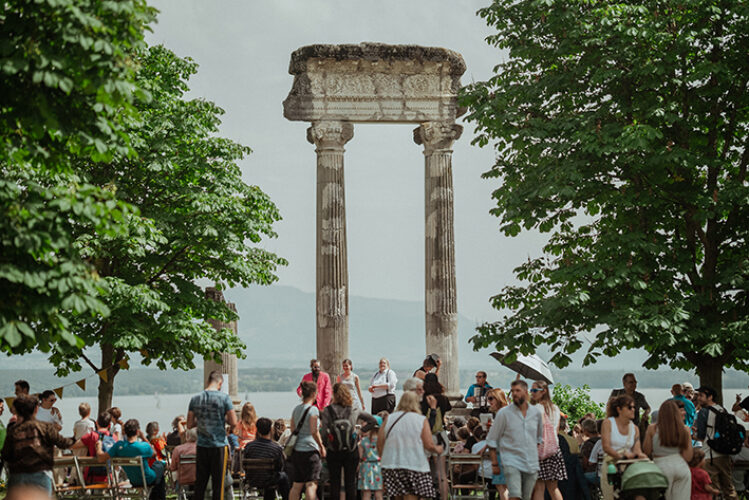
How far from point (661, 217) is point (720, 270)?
151 cm

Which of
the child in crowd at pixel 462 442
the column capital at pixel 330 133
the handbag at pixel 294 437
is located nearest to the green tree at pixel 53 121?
the handbag at pixel 294 437

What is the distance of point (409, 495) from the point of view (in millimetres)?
12625

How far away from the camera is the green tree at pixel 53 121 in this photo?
887cm

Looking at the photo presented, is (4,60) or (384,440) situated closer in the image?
(4,60)

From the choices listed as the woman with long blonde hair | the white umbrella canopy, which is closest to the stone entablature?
the white umbrella canopy

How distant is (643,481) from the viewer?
11562mm

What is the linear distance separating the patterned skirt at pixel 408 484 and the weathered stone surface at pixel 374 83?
17864 millimetres

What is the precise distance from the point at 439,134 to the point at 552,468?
17.2 meters

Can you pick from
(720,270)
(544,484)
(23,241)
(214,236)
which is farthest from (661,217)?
(23,241)

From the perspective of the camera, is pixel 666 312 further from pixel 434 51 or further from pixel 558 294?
pixel 434 51

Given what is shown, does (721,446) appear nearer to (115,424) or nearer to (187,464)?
(187,464)

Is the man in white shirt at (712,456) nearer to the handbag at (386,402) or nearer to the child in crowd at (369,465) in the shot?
the child in crowd at (369,465)

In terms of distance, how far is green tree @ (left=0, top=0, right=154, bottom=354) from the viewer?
8867 millimetres

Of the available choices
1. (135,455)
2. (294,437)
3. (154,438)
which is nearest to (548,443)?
(294,437)
